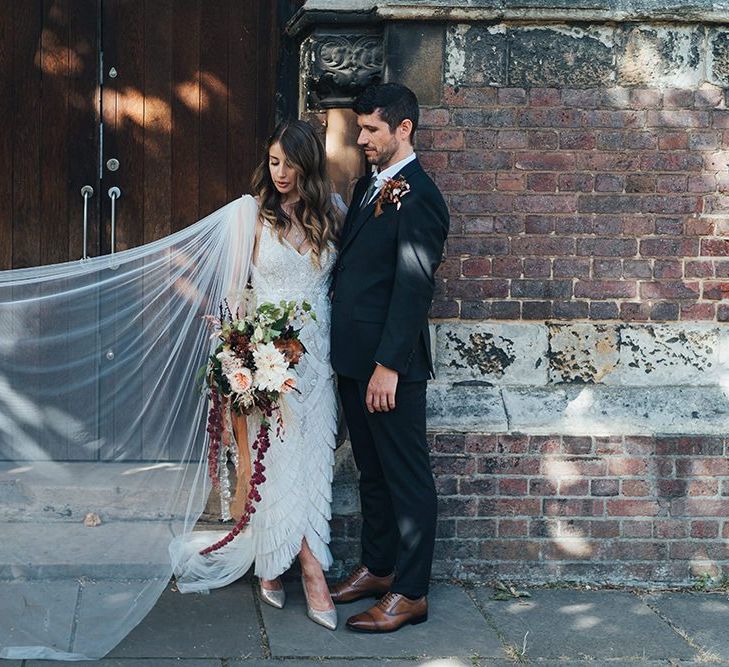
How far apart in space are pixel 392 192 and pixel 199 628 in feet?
6.12

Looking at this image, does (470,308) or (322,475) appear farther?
(470,308)

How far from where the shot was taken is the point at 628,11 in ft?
17.3

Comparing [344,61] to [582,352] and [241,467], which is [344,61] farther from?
[241,467]

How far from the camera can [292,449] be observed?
4973 mm

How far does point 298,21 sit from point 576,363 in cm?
198

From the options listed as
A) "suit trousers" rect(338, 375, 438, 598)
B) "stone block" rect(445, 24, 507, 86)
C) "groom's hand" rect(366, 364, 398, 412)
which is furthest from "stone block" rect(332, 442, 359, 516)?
"stone block" rect(445, 24, 507, 86)

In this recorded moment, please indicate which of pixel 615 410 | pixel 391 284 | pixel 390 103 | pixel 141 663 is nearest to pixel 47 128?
pixel 390 103

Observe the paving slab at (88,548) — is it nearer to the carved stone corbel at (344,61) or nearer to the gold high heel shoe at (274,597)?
the gold high heel shoe at (274,597)

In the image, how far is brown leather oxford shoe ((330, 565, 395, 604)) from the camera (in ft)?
16.8

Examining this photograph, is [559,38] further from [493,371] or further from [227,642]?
[227,642]

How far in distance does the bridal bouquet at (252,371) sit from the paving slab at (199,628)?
0.26 meters

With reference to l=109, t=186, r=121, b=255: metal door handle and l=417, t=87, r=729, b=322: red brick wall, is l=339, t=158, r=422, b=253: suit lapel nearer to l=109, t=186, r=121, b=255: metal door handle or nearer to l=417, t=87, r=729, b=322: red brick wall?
l=417, t=87, r=729, b=322: red brick wall

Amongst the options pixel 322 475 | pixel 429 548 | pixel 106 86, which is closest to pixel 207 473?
pixel 322 475

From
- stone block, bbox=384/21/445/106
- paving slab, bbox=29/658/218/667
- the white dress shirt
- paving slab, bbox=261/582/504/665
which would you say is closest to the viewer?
paving slab, bbox=29/658/218/667
